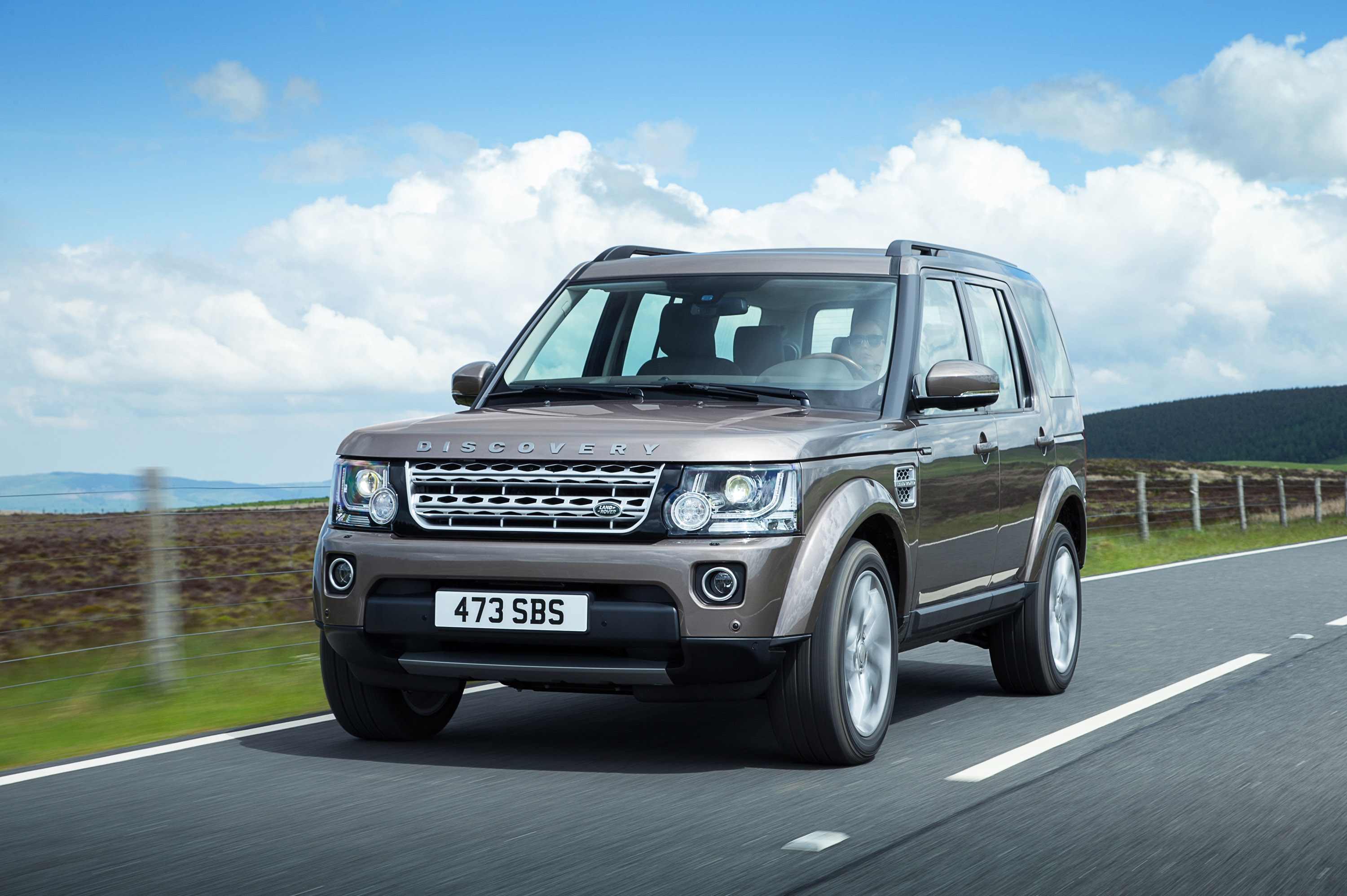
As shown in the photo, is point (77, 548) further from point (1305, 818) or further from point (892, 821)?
point (1305, 818)

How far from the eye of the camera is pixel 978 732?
7.12 m

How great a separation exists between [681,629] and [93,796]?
221 centimetres

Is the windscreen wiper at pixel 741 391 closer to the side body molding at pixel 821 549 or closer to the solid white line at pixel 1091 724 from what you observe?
the side body molding at pixel 821 549

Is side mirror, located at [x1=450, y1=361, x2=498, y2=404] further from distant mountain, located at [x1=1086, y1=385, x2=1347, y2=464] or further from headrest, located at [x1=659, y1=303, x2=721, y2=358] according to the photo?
distant mountain, located at [x1=1086, y1=385, x2=1347, y2=464]

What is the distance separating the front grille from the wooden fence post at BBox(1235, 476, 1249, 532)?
27258 millimetres

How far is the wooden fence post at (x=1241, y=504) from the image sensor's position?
1224 inches

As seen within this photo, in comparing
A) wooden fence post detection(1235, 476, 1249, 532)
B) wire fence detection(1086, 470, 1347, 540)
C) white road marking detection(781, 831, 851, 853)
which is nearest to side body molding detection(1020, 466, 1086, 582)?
white road marking detection(781, 831, 851, 853)

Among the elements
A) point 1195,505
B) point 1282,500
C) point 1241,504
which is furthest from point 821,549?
point 1282,500

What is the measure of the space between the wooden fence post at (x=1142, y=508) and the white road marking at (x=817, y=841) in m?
20.8

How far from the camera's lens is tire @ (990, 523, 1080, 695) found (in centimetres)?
823

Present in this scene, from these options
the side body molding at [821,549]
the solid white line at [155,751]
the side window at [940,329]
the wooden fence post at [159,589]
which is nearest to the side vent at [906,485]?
the side body molding at [821,549]

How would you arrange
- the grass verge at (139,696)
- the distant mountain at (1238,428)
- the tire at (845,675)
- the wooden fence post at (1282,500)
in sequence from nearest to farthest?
the tire at (845,675)
the grass verge at (139,696)
the wooden fence post at (1282,500)
the distant mountain at (1238,428)

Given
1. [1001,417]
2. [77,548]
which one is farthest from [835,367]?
[77,548]

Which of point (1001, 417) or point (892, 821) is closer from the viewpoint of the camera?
point (892, 821)
